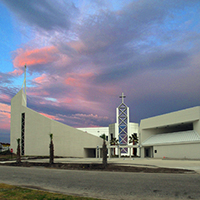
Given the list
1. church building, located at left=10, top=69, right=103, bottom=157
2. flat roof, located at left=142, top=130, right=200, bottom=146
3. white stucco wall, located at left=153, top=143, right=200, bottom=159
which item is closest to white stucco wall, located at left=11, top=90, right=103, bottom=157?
church building, located at left=10, top=69, right=103, bottom=157

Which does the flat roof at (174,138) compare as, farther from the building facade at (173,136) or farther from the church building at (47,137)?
the church building at (47,137)

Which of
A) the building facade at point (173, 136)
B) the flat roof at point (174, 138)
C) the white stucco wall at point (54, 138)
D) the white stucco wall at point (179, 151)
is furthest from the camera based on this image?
the white stucco wall at point (54, 138)

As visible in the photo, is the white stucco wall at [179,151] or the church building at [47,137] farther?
the church building at [47,137]

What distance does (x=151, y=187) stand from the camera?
10.3 m

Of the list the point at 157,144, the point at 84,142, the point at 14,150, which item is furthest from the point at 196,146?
the point at 14,150

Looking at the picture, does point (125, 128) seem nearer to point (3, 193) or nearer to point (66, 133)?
point (66, 133)

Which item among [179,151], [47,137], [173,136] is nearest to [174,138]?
[173,136]

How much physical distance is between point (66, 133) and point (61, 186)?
5285cm

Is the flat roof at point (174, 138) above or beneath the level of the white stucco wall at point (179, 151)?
above

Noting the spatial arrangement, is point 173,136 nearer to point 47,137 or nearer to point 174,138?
point 174,138

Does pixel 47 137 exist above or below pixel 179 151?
above

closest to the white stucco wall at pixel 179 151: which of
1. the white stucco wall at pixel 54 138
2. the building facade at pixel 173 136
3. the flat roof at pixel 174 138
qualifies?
the building facade at pixel 173 136

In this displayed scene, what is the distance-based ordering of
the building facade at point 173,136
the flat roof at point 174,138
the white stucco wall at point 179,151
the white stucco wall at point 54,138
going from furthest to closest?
the white stucco wall at point 54,138
the flat roof at point 174,138
the building facade at point 173,136
the white stucco wall at point 179,151

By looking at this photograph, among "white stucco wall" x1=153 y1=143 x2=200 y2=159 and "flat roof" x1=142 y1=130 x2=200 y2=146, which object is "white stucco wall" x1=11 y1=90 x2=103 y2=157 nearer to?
"flat roof" x1=142 y1=130 x2=200 y2=146
